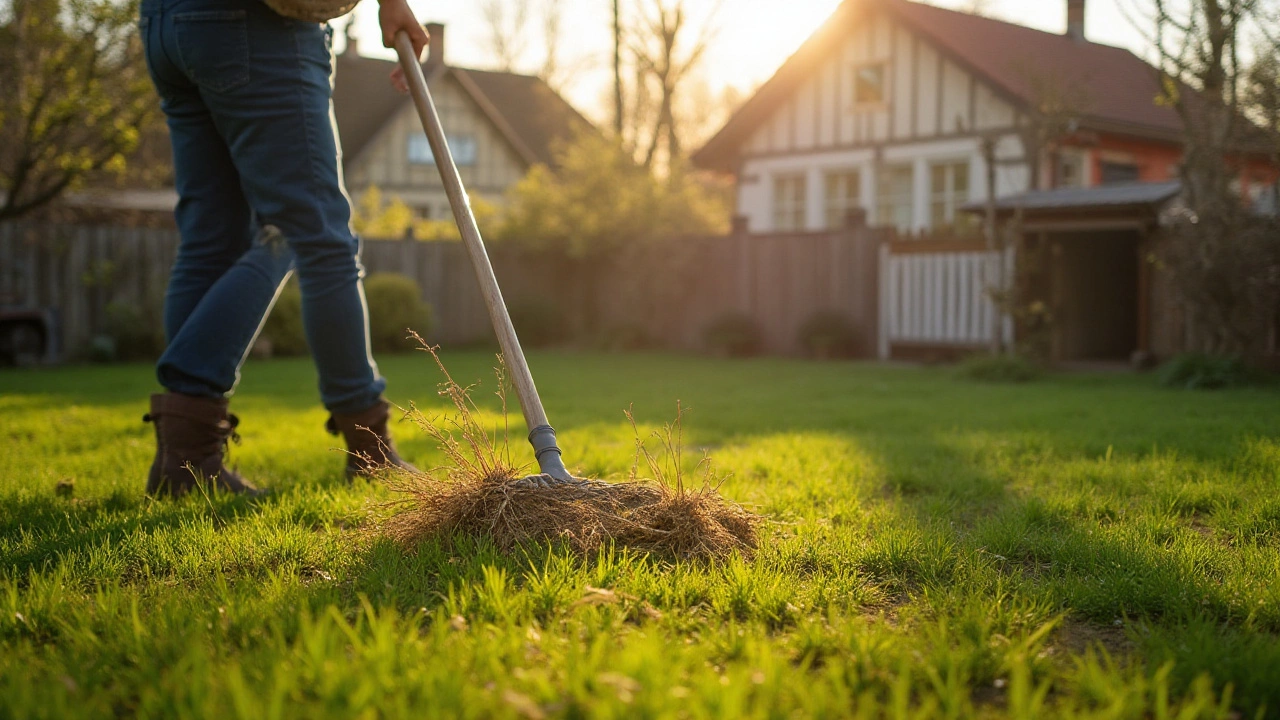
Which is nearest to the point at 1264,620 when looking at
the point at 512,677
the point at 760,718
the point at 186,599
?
the point at 760,718

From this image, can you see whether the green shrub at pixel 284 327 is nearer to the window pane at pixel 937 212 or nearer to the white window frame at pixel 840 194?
the white window frame at pixel 840 194

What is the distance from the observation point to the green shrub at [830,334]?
40.9 ft

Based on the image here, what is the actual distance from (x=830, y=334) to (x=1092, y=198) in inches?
130

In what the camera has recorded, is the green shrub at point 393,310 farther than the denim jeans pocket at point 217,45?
Yes

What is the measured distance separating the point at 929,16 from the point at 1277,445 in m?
15.9

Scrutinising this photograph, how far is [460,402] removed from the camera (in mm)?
2533

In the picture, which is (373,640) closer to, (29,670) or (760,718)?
(29,670)

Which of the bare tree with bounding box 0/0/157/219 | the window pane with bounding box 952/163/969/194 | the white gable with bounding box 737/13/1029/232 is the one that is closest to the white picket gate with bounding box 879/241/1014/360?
the white gable with bounding box 737/13/1029/232

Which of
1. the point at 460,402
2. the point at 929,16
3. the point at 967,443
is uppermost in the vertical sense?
the point at 929,16

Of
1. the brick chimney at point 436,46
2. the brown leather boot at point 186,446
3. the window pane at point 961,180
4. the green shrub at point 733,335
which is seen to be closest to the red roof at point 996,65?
the window pane at point 961,180

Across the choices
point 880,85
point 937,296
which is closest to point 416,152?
point 880,85

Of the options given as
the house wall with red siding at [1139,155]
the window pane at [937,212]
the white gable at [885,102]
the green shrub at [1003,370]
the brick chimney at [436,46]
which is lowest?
the green shrub at [1003,370]

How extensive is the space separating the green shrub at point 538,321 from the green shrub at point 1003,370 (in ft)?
24.3

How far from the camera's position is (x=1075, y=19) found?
22109mm
